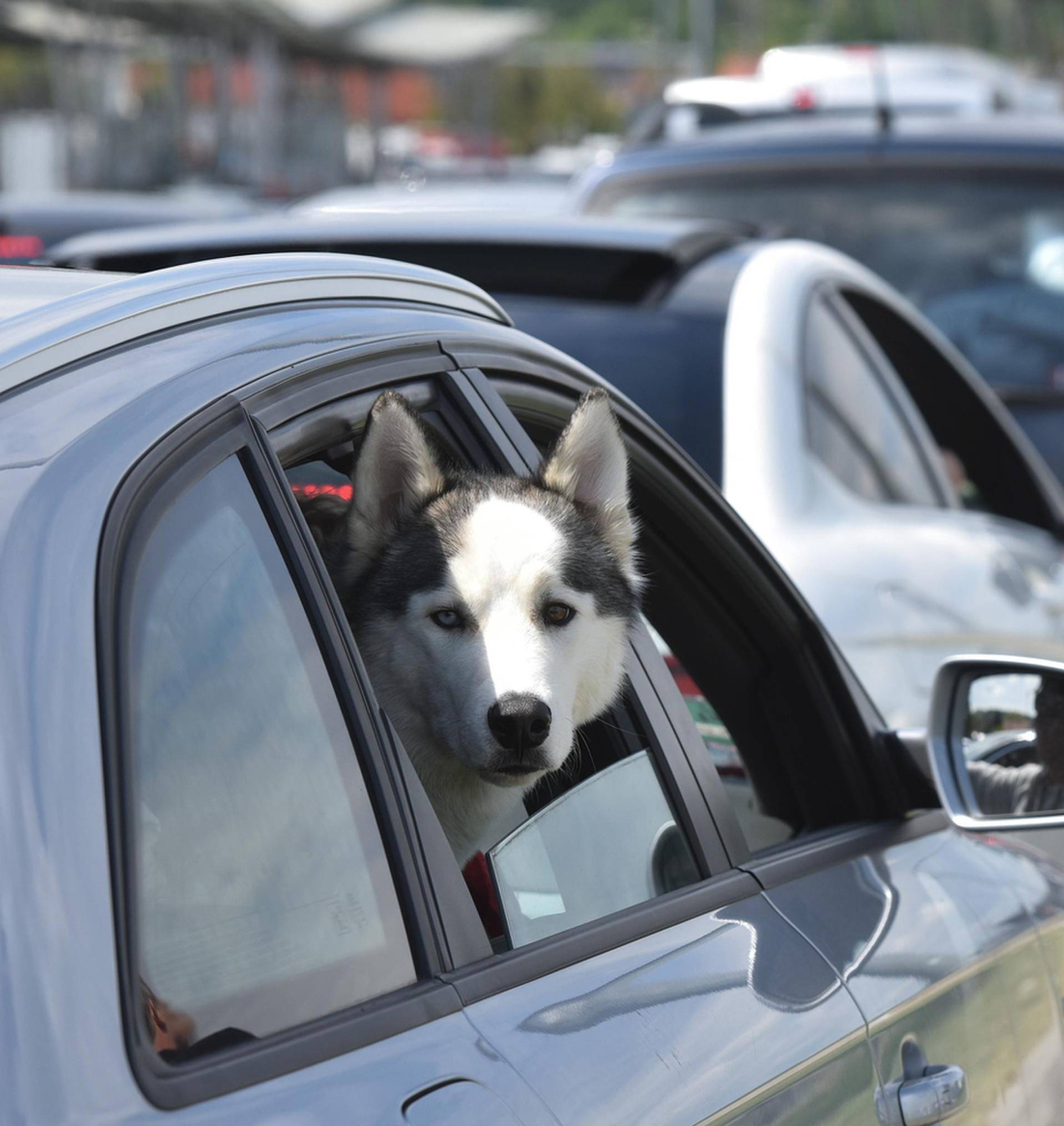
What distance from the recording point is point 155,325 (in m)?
1.81

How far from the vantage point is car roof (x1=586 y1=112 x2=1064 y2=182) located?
23.8 ft

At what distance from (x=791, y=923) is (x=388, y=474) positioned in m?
0.83

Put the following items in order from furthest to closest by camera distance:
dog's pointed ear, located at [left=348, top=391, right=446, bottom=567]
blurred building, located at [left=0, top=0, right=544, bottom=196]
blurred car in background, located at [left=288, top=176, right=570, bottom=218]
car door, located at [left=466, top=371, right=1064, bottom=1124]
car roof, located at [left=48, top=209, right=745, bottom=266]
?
blurred building, located at [left=0, top=0, right=544, bottom=196] < blurred car in background, located at [left=288, top=176, right=570, bottom=218] < car roof, located at [left=48, top=209, right=745, bottom=266] < dog's pointed ear, located at [left=348, top=391, right=446, bottom=567] < car door, located at [left=466, top=371, right=1064, bottom=1124]

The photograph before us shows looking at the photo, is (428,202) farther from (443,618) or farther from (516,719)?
(516,719)

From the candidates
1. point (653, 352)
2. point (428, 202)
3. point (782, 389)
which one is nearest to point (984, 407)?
point (782, 389)

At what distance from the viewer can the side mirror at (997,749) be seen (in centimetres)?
308

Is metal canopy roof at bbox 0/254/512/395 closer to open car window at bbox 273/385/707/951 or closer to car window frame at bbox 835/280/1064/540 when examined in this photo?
open car window at bbox 273/385/707/951

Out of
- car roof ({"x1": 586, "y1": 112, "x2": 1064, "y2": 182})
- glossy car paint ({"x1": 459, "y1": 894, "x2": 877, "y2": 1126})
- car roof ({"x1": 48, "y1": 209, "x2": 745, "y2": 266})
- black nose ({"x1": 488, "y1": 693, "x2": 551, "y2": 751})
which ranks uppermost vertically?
car roof ({"x1": 586, "y1": 112, "x2": 1064, "y2": 182})

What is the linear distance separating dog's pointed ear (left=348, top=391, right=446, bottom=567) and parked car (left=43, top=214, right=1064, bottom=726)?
6.71ft

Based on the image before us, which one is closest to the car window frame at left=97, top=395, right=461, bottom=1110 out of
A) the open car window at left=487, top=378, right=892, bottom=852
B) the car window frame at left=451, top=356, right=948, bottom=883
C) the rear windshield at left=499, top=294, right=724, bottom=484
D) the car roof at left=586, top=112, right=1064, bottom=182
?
the car window frame at left=451, top=356, right=948, bottom=883

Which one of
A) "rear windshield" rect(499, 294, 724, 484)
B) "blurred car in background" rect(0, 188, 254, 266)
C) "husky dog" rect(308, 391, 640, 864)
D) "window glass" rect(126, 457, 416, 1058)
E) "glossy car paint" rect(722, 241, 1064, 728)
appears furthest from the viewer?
"blurred car in background" rect(0, 188, 254, 266)

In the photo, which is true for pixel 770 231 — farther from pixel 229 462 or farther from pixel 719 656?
pixel 229 462

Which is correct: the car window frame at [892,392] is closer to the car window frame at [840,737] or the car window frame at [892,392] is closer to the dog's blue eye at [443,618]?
the car window frame at [840,737]

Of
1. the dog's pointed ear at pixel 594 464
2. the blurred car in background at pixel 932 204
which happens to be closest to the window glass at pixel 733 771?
the dog's pointed ear at pixel 594 464
